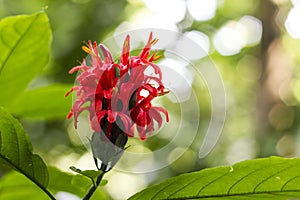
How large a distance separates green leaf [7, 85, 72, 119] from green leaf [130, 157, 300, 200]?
1.79 ft

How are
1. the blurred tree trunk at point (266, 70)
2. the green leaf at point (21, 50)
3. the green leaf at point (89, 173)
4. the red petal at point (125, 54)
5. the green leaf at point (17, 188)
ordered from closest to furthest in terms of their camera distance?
1. the green leaf at point (89, 173)
2. the red petal at point (125, 54)
3. the green leaf at point (21, 50)
4. the green leaf at point (17, 188)
5. the blurred tree trunk at point (266, 70)

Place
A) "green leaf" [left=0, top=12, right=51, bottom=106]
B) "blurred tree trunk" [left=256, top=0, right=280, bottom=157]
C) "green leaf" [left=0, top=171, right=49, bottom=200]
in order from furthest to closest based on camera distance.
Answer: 1. "blurred tree trunk" [left=256, top=0, right=280, bottom=157]
2. "green leaf" [left=0, top=171, right=49, bottom=200]
3. "green leaf" [left=0, top=12, right=51, bottom=106]

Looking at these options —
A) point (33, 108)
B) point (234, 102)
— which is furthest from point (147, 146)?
point (234, 102)

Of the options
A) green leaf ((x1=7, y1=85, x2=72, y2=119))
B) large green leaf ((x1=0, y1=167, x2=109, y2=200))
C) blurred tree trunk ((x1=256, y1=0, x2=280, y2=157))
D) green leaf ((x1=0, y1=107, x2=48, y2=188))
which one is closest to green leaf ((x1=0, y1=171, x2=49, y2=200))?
large green leaf ((x1=0, y1=167, x2=109, y2=200))

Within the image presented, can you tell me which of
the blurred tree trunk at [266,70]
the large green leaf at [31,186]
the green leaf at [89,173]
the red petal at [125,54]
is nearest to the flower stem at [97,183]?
the green leaf at [89,173]

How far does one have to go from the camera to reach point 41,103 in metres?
1.18

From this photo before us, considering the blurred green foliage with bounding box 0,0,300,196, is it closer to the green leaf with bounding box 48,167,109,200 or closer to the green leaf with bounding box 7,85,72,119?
the green leaf with bounding box 7,85,72,119

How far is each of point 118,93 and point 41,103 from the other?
0.51 metres

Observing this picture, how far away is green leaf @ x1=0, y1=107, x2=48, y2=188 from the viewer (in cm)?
69

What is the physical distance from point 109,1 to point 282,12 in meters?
1.59

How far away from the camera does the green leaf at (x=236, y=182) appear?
0.69 meters

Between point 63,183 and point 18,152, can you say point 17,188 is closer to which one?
point 63,183

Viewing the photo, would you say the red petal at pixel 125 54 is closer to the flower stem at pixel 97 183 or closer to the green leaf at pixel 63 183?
the flower stem at pixel 97 183

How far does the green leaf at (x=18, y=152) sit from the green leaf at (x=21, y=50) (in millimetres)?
317
